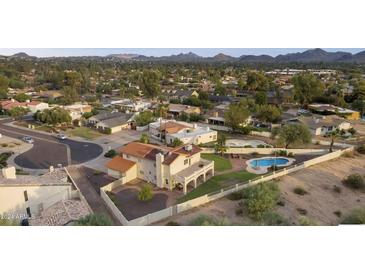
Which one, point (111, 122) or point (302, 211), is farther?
point (111, 122)

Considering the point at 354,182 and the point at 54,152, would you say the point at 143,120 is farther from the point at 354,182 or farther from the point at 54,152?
the point at 354,182

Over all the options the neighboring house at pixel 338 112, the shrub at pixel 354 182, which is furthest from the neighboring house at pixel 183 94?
the shrub at pixel 354 182

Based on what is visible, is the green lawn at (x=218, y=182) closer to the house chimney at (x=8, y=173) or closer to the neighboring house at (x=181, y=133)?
the neighboring house at (x=181, y=133)

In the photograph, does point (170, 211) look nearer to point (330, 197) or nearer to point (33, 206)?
point (33, 206)

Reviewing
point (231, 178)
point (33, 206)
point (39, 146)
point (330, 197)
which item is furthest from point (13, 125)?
Result: point (330, 197)

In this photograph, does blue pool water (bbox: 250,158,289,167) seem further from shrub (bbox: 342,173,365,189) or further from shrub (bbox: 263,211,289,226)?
shrub (bbox: 263,211,289,226)

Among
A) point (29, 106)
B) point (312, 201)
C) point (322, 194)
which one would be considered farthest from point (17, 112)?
point (322, 194)
